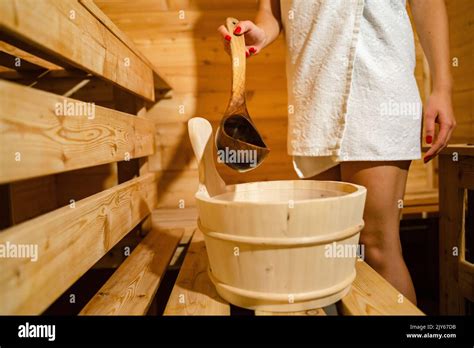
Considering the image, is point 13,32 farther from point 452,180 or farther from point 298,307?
point 452,180

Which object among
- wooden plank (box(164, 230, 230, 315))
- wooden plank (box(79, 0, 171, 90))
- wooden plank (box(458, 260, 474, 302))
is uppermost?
wooden plank (box(79, 0, 171, 90))

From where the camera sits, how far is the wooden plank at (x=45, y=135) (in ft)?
1.89

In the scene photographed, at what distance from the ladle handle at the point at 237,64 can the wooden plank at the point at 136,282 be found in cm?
54

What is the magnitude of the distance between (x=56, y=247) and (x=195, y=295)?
13.5 inches

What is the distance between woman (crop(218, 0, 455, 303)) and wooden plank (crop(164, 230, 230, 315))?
1.52 ft

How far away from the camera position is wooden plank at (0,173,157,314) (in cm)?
58

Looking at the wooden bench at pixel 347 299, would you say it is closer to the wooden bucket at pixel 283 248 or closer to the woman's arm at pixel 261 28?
the wooden bucket at pixel 283 248

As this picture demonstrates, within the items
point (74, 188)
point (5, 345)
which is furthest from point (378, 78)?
point (74, 188)

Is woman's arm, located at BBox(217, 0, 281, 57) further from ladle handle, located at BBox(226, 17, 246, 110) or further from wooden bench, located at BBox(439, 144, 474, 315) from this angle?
wooden bench, located at BBox(439, 144, 474, 315)

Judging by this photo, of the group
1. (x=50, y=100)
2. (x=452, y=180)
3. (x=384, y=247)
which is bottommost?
(x=384, y=247)

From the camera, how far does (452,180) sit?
144cm

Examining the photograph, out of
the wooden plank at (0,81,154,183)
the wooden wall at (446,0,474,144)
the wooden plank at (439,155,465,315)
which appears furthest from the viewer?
the wooden wall at (446,0,474,144)

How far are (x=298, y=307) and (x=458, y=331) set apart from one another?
0.33 meters

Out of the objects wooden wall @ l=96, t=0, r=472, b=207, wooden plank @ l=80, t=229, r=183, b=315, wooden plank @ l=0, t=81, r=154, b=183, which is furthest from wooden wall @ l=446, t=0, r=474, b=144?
wooden plank @ l=0, t=81, r=154, b=183
